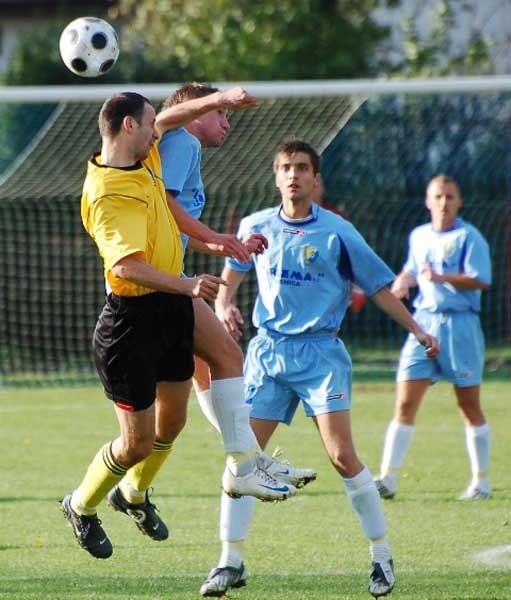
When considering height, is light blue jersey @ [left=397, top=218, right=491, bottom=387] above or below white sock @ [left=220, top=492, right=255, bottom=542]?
above

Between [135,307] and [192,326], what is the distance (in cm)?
32

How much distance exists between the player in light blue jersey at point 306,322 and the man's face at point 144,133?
1.04 meters

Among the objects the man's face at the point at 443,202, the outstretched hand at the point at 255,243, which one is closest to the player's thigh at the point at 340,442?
the outstretched hand at the point at 255,243

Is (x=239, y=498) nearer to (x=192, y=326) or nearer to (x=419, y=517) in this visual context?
(x=192, y=326)

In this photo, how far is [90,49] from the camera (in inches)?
291

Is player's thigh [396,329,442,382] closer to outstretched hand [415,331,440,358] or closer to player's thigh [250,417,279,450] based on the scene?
outstretched hand [415,331,440,358]

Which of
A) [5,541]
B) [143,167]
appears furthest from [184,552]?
[143,167]

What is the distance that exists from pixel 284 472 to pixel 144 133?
1.73 meters

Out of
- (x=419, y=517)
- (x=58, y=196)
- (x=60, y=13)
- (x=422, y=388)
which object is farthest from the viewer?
(x=60, y=13)

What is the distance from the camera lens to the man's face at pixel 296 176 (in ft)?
23.4

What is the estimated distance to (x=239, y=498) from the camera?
22.4 feet

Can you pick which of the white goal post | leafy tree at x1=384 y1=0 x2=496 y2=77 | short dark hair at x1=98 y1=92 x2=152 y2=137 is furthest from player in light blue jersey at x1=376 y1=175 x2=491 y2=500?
leafy tree at x1=384 y1=0 x2=496 y2=77

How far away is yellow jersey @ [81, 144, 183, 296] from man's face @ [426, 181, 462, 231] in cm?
391

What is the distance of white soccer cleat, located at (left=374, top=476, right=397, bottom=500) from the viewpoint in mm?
9641
